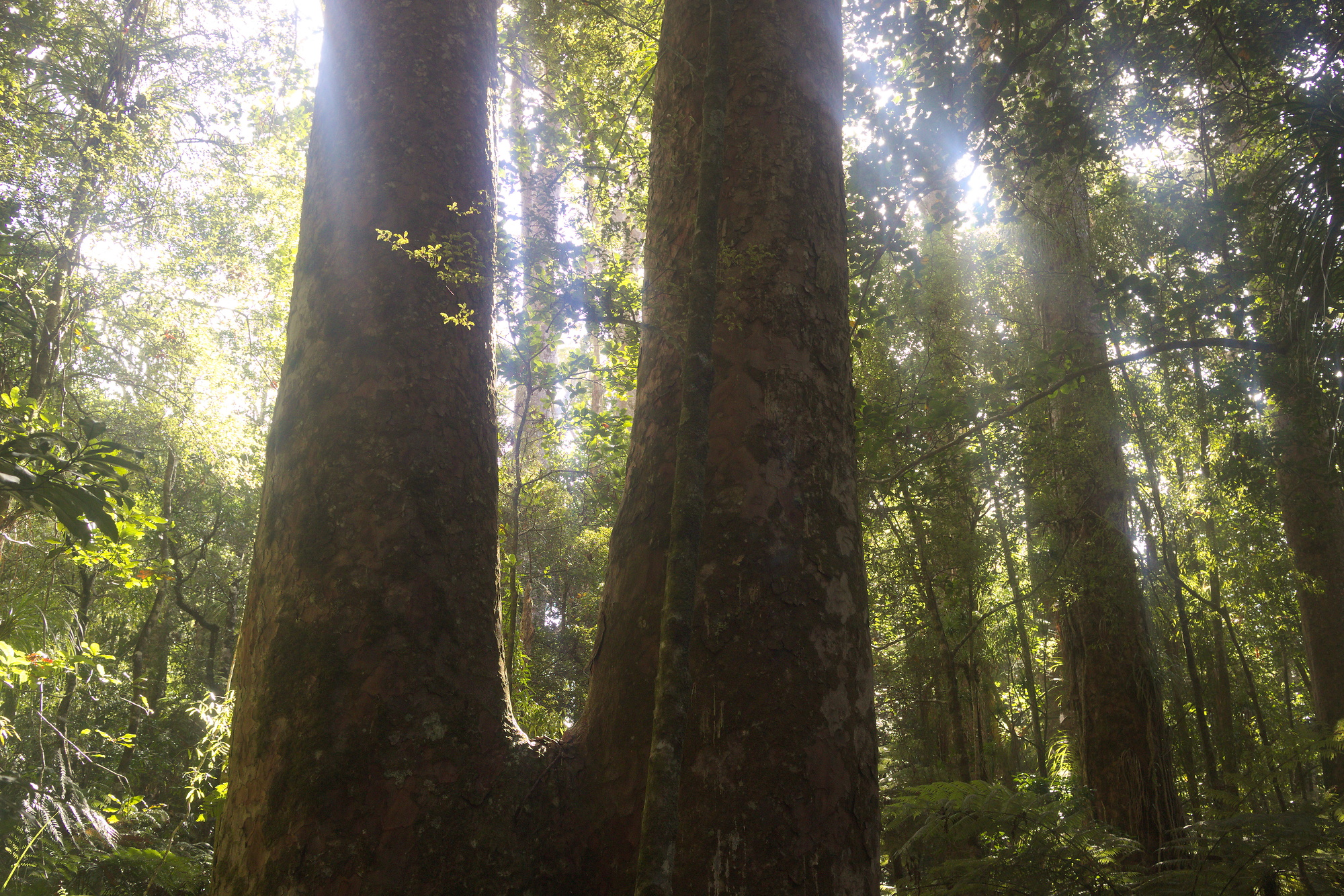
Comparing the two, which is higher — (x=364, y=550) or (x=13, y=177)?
(x=13, y=177)

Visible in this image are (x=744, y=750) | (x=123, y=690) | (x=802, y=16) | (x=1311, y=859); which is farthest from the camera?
(x=123, y=690)

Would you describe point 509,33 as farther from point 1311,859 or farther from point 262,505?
point 1311,859

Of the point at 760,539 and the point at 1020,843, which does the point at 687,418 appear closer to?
the point at 760,539

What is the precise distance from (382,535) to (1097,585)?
6.08 meters

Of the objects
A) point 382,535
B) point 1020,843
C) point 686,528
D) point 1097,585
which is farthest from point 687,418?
point 1097,585

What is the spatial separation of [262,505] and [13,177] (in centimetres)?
662

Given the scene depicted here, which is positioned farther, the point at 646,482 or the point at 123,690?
the point at 123,690

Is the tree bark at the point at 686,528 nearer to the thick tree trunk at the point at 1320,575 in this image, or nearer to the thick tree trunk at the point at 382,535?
the thick tree trunk at the point at 382,535

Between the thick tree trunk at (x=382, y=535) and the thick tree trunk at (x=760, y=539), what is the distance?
357mm

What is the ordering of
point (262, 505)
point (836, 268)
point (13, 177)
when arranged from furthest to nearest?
point (13, 177) → point (836, 268) → point (262, 505)

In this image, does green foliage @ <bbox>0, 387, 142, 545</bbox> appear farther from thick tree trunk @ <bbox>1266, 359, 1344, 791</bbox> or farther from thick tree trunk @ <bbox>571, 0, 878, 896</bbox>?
thick tree trunk @ <bbox>1266, 359, 1344, 791</bbox>

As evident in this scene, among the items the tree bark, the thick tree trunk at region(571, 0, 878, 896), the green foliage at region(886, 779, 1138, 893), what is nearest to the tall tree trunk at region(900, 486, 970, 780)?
the green foliage at region(886, 779, 1138, 893)

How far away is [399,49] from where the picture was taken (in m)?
2.25

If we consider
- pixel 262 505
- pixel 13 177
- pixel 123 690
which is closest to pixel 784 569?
pixel 262 505
